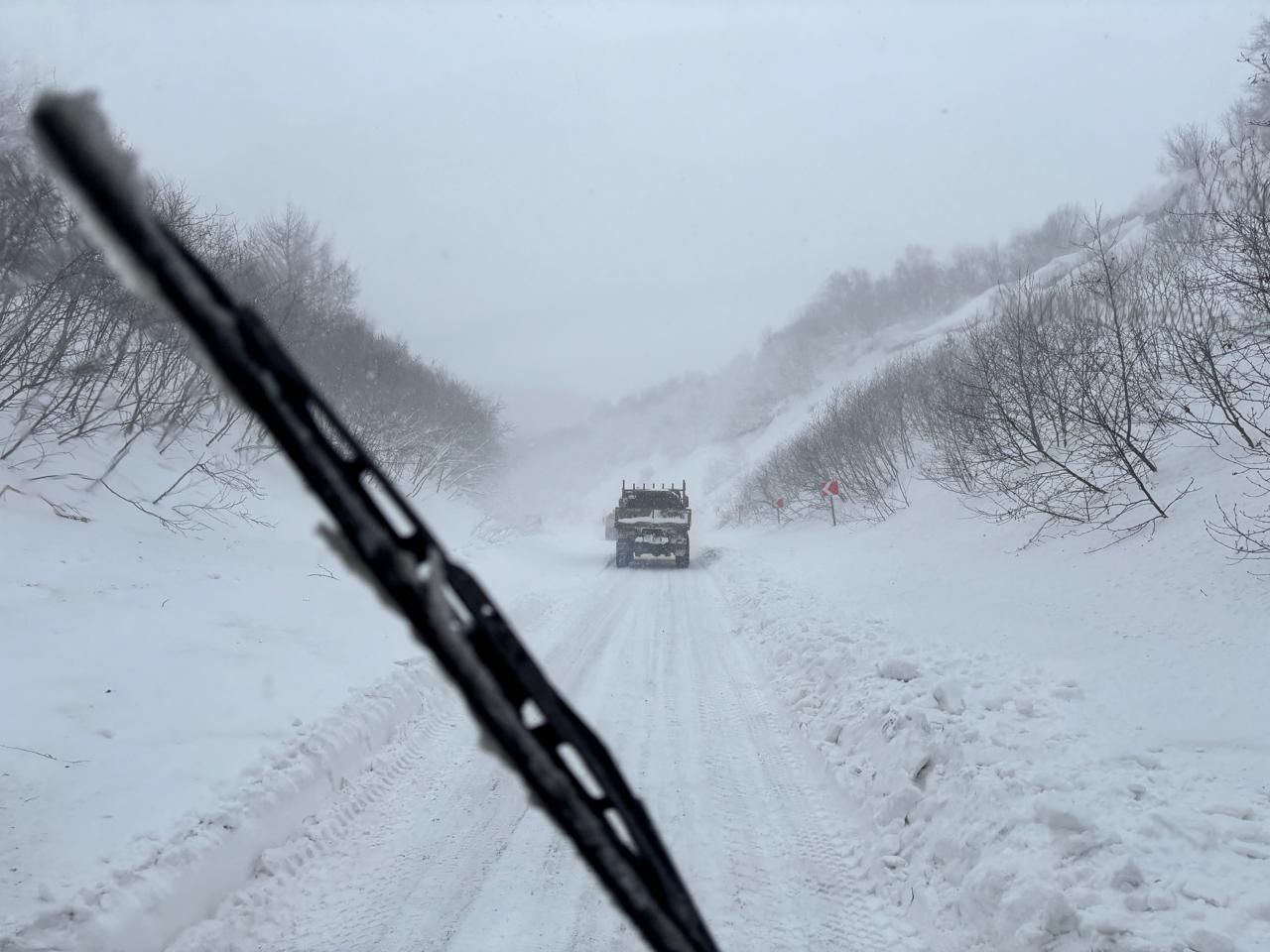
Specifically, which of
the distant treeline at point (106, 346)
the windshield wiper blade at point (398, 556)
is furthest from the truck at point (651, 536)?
the windshield wiper blade at point (398, 556)

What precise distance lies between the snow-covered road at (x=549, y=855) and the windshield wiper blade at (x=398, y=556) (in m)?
2.47

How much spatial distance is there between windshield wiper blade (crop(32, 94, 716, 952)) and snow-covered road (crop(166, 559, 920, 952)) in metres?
2.47

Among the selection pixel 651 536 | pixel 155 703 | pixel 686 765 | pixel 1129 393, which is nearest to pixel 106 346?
pixel 155 703

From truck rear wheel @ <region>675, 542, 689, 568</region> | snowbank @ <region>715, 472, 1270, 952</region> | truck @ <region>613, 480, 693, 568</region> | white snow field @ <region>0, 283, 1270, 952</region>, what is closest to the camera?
snowbank @ <region>715, 472, 1270, 952</region>

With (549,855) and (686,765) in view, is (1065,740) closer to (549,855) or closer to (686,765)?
(686,765)

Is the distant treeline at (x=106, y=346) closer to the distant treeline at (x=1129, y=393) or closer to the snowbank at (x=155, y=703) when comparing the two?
the snowbank at (x=155, y=703)

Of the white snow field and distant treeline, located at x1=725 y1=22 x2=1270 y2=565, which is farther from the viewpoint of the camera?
distant treeline, located at x1=725 y1=22 x2=1270 y2=565

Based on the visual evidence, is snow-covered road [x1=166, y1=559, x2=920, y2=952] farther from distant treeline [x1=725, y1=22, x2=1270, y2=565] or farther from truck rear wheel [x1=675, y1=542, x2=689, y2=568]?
truck rear wheel [x1=675, y1=542, x2=689, y2=568]

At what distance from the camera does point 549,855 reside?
4.08 meters

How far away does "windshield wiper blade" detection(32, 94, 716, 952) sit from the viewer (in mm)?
891

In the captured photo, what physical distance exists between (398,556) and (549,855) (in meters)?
3.63

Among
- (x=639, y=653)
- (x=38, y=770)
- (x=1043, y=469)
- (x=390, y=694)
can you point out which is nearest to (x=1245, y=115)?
(x=1043, y=469)

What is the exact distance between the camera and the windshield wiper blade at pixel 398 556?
0.89 metres

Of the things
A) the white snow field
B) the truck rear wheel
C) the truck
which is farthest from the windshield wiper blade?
the truck rear wheel
